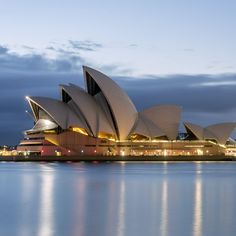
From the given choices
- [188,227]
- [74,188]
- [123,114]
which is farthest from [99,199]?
[123,114]

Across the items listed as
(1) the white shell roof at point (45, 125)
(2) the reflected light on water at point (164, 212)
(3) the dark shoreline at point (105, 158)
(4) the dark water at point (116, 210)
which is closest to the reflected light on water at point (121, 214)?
(4) the dark water at point (116, 210)

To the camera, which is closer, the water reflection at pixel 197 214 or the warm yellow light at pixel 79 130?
the water reflection at pixel 197 214

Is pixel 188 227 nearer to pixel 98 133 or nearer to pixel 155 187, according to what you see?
pixel 155 187

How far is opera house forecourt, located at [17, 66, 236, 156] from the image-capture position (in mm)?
77938

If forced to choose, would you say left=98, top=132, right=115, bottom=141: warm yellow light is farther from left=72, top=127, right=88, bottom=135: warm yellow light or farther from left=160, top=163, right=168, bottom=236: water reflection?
left=160, top=163, right=168, bottom=236: water reflection

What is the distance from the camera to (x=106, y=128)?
81125 mm

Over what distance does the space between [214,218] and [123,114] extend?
57.6 m

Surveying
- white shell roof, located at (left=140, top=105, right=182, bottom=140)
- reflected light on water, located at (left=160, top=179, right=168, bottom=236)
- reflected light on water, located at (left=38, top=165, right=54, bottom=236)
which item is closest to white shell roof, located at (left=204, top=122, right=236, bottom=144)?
white shell roof, located at (left=140, top=105, right=182, bottom=140)

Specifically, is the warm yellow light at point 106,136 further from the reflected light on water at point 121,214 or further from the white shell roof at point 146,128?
the reflected light on water at point 121,214

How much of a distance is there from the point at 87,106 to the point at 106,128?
498 centimetres

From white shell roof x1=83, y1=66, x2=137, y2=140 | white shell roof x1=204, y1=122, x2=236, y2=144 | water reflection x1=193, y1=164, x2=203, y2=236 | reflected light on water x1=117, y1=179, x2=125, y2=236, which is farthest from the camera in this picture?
white shell roof x1=204, y1=122, x2=236, y2=144

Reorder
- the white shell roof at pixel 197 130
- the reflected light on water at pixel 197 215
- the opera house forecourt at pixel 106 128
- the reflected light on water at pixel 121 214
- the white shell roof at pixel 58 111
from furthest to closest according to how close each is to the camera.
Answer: the white shell roof at pixel 197 130 < the white shell roof at pixel 58 111 < the opera house forecourt at pixel 106 128 < the reflected light on water at pixel 197 215 < the reflected light on water at pixel 121 214

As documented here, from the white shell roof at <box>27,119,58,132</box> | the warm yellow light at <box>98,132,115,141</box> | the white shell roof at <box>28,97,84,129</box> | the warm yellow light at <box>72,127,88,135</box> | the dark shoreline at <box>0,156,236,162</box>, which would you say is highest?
the white shell roof at <box>28,97,84,129</box>

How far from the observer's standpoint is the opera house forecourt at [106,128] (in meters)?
77.9
